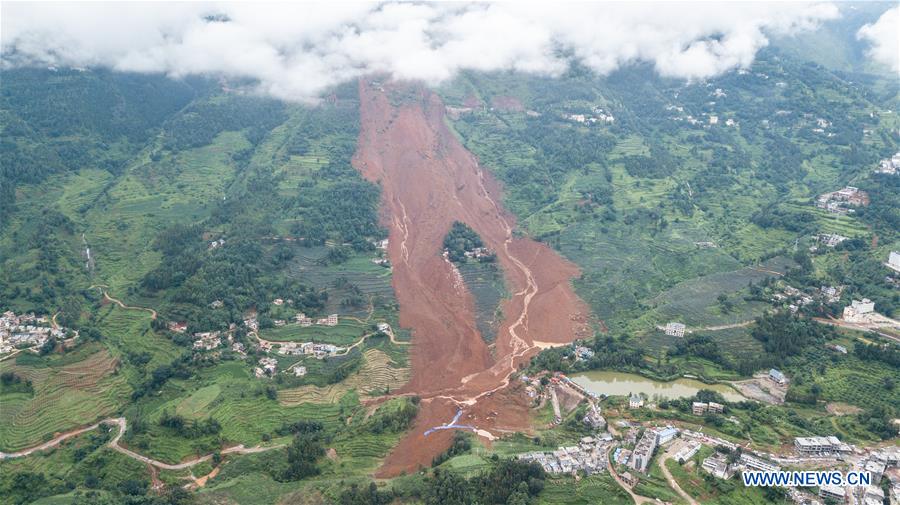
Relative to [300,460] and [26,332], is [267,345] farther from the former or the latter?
[26,332]

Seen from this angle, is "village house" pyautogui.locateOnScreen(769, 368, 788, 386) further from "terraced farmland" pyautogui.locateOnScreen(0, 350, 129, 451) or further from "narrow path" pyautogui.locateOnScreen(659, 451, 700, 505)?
"terraced farmland" pyautogui.locateOnScreen(0, 350, 129, 451)

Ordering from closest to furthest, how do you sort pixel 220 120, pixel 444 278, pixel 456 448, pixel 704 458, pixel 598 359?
pixel 704 458 → pixel 456 448 → pixel 598 359 → pixel 444 278 → pixel 220 120

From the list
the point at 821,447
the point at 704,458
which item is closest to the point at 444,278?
the point at 704,458

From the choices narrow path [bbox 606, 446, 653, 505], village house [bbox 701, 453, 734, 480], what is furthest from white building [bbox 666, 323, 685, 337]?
narrow path [bbox 606, 446, 653, 505]

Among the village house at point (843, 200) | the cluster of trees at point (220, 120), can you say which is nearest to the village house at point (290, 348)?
the cluster of trees at point (220, 120)

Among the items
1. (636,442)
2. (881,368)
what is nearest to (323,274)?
(636,442)

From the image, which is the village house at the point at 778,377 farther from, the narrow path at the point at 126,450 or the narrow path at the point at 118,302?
the narrow path at the point at 118,302
